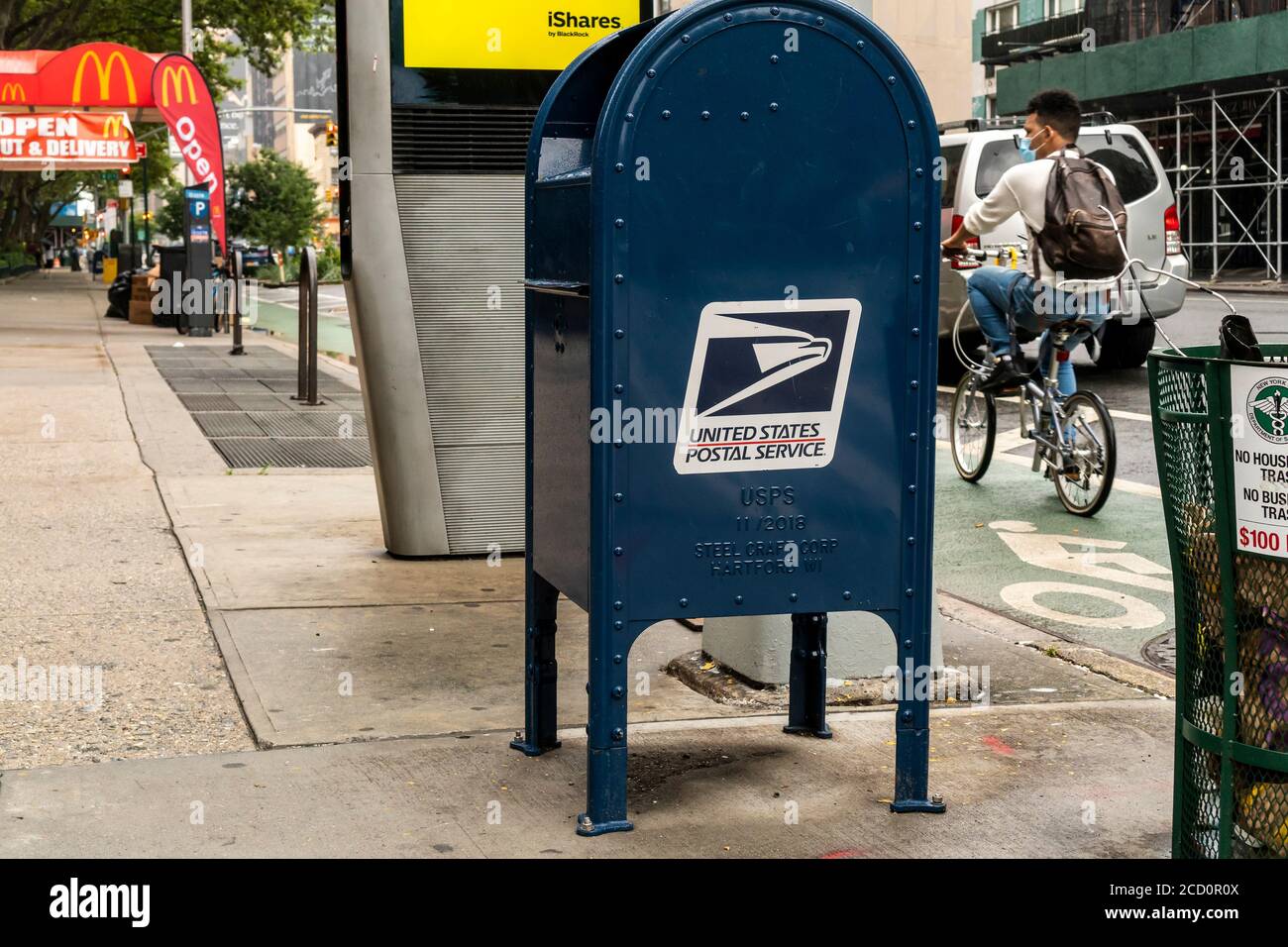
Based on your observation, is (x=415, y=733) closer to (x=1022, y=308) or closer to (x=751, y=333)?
(x=751, y=333)

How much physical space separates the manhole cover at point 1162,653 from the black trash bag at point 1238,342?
254 centimetres

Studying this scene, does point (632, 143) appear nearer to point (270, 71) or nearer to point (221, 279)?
point (221, 279)

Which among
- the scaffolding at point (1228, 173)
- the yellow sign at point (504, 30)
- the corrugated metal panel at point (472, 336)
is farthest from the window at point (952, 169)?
the scaffolding at point (1228, 173)

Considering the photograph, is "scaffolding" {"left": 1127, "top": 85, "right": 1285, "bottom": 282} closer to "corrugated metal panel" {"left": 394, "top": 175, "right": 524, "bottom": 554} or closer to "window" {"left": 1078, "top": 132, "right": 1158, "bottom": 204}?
"window" {"left": 1078, "top": 132, "right": 1158, "bottom": 204}

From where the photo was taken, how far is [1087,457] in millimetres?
8812

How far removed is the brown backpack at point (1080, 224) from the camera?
27.8 feet

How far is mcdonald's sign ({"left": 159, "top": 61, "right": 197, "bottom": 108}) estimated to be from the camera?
22109mm

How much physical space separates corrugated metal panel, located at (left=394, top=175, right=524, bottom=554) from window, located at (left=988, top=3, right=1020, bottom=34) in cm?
5252

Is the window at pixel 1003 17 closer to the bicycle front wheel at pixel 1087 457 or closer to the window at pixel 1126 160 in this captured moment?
the window at pixel 1126 160

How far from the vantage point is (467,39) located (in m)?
7.07

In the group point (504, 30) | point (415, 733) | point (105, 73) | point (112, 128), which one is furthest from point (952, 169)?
point (112, 128)

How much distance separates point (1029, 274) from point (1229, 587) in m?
5.80

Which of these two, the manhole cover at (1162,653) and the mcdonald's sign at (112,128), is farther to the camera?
the mcdonald's sign at (112,128)
